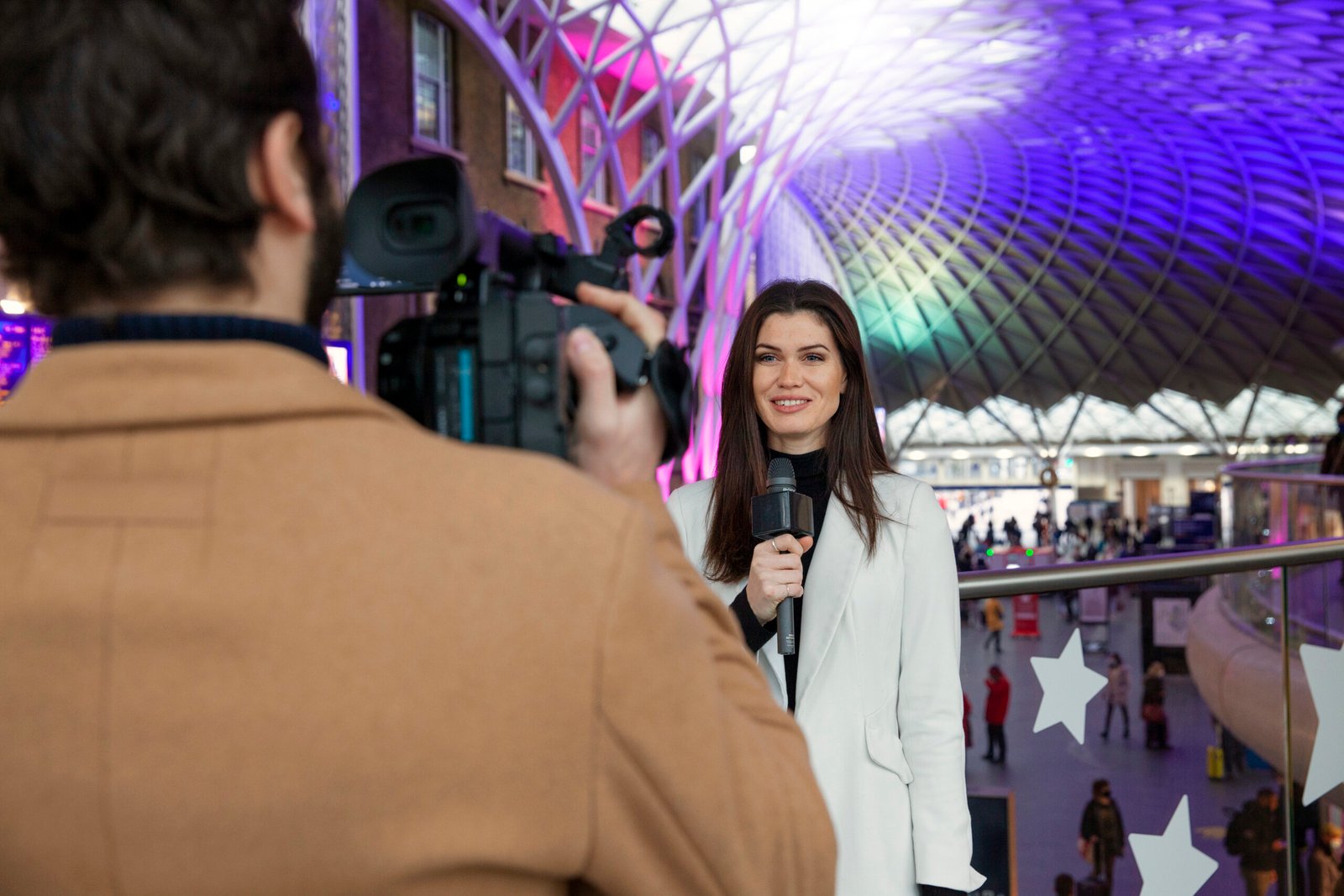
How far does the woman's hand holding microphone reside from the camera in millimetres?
2221

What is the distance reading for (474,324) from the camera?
1.18 metres

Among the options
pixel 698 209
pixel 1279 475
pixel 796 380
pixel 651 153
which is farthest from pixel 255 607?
pixel 698 209

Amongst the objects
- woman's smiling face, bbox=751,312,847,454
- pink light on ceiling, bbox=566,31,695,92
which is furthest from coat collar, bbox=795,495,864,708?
pink light on ceiling, bbox=566,31,695,92

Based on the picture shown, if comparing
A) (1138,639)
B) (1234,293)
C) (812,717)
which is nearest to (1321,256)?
(1234,293)

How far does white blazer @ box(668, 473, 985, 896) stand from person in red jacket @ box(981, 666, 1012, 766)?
85 cm

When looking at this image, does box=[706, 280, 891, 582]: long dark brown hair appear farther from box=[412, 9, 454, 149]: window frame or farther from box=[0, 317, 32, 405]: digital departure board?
box=[412, 9, 454, 149]: window frame

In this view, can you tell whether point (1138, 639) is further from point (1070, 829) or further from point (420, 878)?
point (420, 878)

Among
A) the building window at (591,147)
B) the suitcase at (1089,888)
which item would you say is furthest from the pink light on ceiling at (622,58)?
the suitcase at (1089,888)

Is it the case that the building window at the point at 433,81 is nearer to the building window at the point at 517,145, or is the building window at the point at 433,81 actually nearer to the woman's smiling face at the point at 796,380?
the building window at the point at 517,145

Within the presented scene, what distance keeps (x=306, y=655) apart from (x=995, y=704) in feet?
9.42

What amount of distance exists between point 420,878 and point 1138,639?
207 inches

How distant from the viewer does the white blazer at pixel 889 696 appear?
2.47m

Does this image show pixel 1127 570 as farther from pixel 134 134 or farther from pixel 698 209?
pixel 698 209

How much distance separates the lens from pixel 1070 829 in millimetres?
3887
